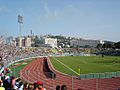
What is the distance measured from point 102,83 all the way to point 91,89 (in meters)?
2.61

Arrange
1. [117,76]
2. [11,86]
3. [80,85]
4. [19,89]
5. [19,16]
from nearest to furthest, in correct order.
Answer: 1. [19,89]
2. [11,86]
3. [80,85]
4. [117,76]
5. [19,16]

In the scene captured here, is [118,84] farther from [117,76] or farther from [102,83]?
[117,76]

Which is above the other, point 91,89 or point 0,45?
point 0,45

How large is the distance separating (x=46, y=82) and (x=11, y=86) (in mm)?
12695

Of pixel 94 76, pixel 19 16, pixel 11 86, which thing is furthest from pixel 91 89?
pixel 19 16

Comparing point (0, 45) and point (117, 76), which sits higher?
point (0, 45)

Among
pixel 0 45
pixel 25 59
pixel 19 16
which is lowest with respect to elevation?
pixel 25 59

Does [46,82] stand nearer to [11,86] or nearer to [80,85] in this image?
[80,85]

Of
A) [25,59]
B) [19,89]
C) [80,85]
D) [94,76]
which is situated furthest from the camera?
[25,59]

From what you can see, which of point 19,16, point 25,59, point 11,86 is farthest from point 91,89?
point 19,16

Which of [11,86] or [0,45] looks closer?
[11,86]

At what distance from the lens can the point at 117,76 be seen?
2686 cm

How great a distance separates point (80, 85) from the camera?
22.5m

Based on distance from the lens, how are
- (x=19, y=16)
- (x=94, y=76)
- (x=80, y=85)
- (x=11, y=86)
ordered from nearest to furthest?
1. (x=11, y=86)
2. (x=80, y=85)
3. (x=94, y=76)
4. (x=19, y=16)
